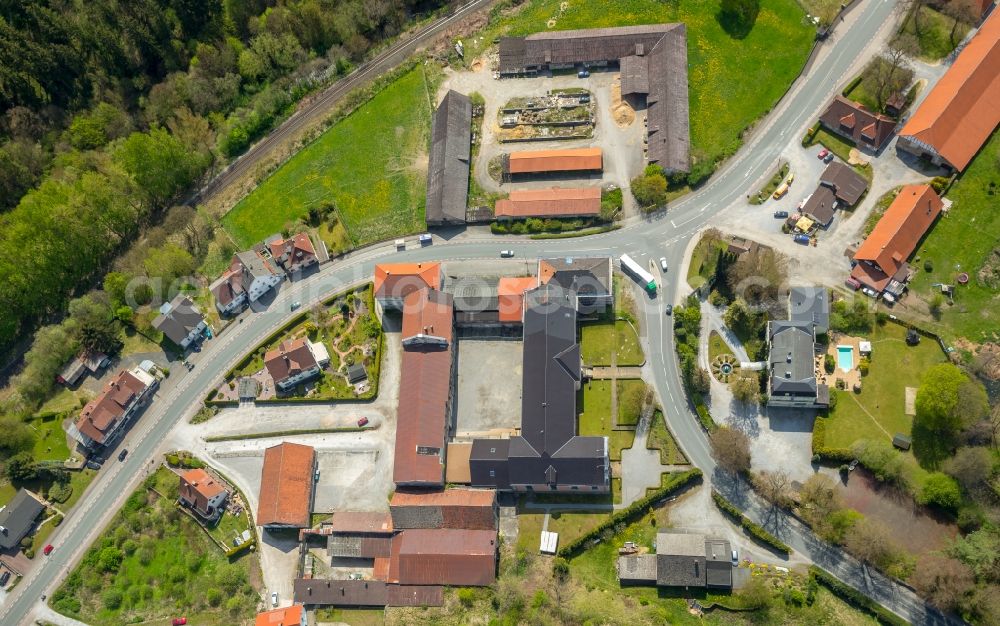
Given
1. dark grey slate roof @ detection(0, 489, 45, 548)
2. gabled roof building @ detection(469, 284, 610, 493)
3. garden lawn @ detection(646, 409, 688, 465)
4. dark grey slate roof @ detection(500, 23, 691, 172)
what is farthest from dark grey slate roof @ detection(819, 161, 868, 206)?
dark grey slate roof @ detection(0, 489, 45, 548)

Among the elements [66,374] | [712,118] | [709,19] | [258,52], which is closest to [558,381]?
[712,118]

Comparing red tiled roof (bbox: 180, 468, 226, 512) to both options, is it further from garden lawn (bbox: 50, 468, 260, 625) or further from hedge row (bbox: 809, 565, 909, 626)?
hedge row (bbox: 809, 565, 909, 626)

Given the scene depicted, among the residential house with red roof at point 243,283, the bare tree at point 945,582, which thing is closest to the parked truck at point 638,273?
the bare tree at point 945,582

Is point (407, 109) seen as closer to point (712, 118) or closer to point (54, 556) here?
point (712, 118)

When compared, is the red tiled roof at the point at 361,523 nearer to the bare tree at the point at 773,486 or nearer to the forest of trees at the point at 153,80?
the bare tree at the point at 773,486

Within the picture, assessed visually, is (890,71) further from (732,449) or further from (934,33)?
(732,449)

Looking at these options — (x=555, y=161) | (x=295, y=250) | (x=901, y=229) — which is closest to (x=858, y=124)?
(x=901, y=229)
